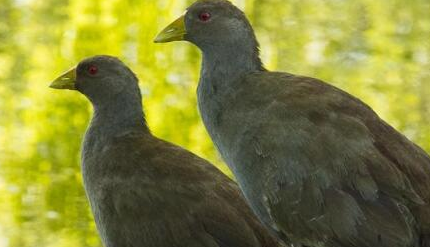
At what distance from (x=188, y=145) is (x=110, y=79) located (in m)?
3.46

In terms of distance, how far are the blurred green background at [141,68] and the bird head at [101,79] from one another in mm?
3248

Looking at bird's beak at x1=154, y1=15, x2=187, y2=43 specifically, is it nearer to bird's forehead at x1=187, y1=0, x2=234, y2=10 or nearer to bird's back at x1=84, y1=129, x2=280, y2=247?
bird's forehead at x1=187, y1=0, x2=234, y2=10

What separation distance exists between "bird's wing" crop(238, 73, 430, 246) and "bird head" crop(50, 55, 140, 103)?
1408 mm

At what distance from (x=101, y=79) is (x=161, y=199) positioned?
1.15 meters

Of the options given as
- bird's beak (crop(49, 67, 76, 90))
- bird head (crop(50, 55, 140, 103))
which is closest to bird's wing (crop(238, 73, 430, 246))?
bird head (crop(50, 55, 140, 103))

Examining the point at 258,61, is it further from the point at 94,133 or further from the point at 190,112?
the point at 190,112

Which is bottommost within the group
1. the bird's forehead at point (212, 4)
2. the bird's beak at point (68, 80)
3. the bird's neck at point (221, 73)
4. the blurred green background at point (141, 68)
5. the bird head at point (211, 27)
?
the bird's neck at point (221, 73)

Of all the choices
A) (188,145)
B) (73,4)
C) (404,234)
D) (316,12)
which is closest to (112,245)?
(404,234)

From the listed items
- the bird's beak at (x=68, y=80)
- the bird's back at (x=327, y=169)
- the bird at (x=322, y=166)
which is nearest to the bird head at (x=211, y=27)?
the bird at (x=322, y=166)

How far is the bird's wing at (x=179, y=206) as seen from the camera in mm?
6848

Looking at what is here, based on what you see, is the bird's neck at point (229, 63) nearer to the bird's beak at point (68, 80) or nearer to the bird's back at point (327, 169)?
the bird's back at point (327, 169)

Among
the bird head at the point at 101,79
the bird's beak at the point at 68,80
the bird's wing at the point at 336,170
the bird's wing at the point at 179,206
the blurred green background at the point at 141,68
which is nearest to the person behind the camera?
the bird's wing at the point at 336,170

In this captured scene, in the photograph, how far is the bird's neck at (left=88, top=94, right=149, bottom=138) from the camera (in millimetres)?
7637

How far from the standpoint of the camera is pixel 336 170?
640 cm
